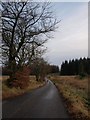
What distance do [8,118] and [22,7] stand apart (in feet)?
84.1

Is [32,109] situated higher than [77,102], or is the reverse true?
[32,109]

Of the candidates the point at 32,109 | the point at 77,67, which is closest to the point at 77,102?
the point at 32,109

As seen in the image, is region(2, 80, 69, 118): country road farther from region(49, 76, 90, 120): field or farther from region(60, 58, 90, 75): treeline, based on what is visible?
region(60, 58, 90, 75): treeline

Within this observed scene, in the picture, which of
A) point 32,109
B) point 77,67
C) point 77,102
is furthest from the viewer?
point 77,67

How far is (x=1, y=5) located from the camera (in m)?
35.8

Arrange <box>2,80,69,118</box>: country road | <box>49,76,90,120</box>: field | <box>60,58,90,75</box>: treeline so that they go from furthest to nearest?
<box>60,58,90,75</box>: treeline, <box>49,76,90,120</box>: field, <box>2,80,69,118</box>: country road

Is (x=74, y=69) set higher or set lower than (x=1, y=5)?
lower

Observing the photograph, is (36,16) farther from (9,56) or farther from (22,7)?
(9,56)

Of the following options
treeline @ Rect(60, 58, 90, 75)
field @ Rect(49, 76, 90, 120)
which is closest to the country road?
field @ Rect(49, 76, 90, 120)

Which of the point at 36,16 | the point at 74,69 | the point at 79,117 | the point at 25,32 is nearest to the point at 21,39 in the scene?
the point at 25,32

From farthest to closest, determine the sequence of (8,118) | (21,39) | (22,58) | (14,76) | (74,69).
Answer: (74,69)
(22,58)
(21,39)
(14,76)
(8,118)

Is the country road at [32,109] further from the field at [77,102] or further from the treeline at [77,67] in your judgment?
the treeline at [77,67]

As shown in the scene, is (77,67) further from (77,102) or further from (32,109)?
(32,109)

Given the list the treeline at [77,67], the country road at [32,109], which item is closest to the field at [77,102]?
the country road at [32,109]
